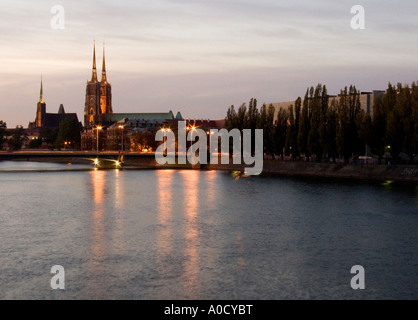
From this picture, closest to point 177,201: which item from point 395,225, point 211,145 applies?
point 395,225

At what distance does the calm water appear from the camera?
1912 centimetres

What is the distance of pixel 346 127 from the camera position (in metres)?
77.1

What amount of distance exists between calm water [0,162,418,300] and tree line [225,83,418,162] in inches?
928

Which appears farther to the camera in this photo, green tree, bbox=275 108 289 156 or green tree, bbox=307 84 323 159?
green tree, bbox=275 108 289 156

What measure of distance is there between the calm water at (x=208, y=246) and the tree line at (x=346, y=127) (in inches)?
928

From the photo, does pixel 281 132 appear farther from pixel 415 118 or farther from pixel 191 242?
pixel 191 242

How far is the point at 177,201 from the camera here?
4697 centimetres

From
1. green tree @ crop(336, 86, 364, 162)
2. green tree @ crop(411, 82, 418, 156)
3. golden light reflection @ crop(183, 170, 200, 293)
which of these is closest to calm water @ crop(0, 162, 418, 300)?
golden light reflection @ crop(183, 170, 200, 293)

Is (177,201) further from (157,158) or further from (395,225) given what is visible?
(157,158)

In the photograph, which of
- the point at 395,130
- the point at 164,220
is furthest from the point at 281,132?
the point at 164,220

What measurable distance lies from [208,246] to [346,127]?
54400 mm

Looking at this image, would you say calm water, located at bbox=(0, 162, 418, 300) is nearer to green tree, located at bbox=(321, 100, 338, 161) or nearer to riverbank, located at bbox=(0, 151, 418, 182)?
riverbank, located at bbox=(0, 151, 418, 182)

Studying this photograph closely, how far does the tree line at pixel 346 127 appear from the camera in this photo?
69.2m

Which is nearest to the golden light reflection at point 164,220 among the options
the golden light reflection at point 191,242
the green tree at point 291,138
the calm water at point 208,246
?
the calm water at point 208,246
